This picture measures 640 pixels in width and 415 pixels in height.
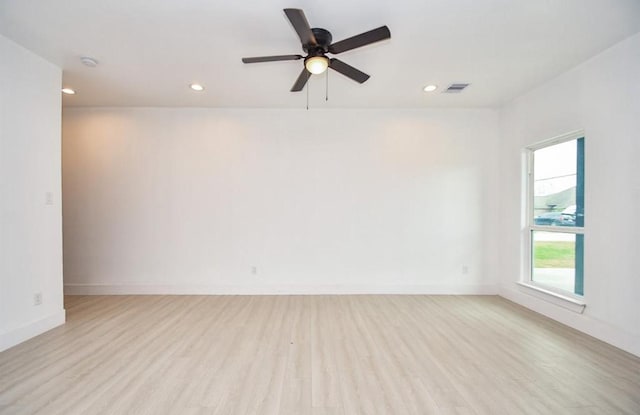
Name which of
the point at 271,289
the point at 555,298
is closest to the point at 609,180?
the point at 555,298

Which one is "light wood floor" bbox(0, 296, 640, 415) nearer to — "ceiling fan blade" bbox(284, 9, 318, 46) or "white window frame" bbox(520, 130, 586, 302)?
"white window frame" bbox(520, 130, 586, 302)

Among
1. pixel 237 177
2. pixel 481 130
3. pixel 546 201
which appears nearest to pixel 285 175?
pixel 237 177

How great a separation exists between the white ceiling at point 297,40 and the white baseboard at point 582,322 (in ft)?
8.67

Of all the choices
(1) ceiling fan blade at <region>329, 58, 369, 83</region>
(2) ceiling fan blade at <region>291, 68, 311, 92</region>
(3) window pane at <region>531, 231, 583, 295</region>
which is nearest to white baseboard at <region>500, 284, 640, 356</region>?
(3) window pane at <region>531, 231, 583, 295</region>

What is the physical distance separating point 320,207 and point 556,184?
3.00m

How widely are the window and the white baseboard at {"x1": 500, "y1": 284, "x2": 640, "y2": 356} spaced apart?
9.0 inches

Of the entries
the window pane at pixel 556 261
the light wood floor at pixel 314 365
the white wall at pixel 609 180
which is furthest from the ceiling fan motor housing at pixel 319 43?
the window pane at pixel 556 261

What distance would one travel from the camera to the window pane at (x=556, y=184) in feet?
9.39

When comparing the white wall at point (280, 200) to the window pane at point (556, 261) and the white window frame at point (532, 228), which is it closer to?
the white window frame at point (532, 228)

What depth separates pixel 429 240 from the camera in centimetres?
383

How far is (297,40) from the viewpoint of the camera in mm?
2260

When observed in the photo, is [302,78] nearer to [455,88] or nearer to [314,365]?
[455,88]

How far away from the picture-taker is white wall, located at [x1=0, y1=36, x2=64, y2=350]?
229 centimetres

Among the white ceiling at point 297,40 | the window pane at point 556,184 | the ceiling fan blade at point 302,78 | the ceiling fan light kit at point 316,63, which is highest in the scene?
the white ceiling at point 297,40
